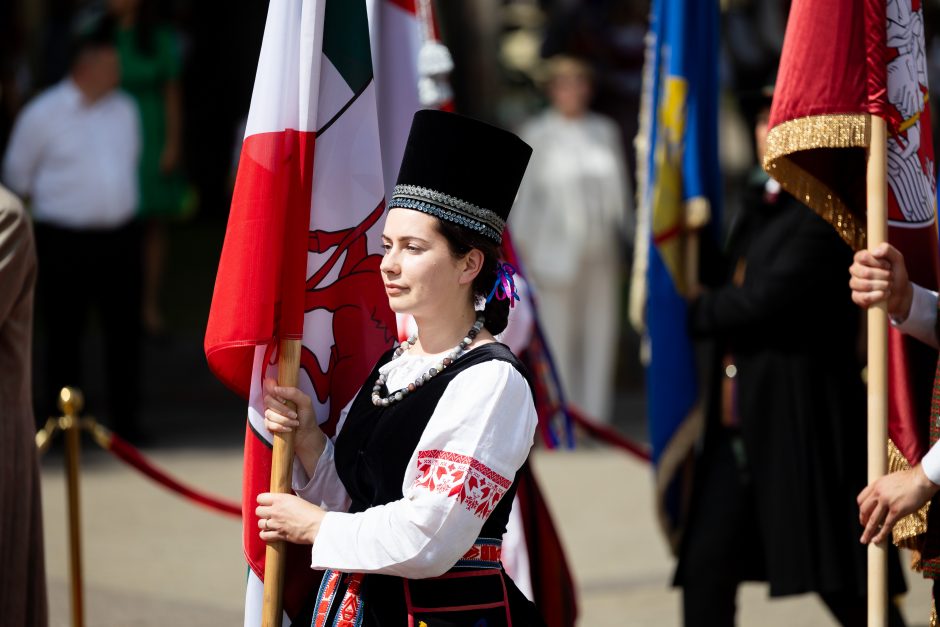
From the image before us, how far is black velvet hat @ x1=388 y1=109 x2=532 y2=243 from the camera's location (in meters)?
3.00

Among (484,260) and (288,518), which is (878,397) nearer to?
(484,260)

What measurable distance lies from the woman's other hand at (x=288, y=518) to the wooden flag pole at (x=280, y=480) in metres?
0.04

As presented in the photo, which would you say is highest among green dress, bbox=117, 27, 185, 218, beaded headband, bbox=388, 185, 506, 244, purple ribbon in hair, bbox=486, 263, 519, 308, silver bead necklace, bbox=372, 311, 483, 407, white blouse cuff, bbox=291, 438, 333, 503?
green dress, bbox=117, 27, 185, 218

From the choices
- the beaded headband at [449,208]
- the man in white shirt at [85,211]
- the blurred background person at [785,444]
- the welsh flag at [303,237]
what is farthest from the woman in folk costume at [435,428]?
the man in white shirt at [85,211]

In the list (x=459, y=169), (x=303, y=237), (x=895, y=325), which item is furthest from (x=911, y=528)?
(x=303, y=237)

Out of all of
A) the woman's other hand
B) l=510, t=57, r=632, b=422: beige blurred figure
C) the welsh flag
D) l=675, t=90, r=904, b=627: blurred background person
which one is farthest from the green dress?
the woman's other hand

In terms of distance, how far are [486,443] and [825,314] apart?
1942mm

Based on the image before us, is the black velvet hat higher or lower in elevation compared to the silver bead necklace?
higher

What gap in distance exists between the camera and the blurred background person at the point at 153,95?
991 centimetres

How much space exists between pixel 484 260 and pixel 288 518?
0.67m

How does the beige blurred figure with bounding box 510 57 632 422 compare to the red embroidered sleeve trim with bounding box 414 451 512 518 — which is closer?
the red embroidered sleeve trim with bounding box 414 451 512 518

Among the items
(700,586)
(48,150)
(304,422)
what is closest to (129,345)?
(48,150)

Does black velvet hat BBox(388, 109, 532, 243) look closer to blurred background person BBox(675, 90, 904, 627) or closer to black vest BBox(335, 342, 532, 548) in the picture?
black vest BBox(335, 342, 532, 548)

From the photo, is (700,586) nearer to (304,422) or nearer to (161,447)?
(304,422)
